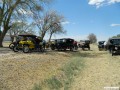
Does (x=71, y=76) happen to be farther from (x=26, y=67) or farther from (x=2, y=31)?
(x=2, y=31)

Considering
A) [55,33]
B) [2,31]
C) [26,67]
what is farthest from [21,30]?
[26,67]

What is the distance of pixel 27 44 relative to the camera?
109 ft

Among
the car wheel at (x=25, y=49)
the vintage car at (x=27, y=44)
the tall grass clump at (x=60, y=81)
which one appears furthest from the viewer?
the vintage car at (x=27, y=44)

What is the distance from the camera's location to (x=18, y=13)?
48.6m

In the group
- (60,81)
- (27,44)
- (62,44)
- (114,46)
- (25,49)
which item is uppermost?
(62,44)

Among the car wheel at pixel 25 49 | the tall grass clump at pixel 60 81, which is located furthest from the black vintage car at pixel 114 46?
the tall grass clump at pixel 60 81

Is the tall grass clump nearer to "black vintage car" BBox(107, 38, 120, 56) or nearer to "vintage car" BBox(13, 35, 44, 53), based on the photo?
"vintage car" BBox(13, 35, 44, 53)

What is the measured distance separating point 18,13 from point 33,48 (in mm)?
16049

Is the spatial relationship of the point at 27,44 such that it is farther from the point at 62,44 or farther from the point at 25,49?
the point at 62,44

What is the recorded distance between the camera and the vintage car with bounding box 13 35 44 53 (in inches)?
1294

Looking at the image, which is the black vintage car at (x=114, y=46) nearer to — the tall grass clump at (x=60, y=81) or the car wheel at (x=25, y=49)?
the car wheel at (x=25, y=49)

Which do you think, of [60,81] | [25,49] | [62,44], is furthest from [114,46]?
[60,81]

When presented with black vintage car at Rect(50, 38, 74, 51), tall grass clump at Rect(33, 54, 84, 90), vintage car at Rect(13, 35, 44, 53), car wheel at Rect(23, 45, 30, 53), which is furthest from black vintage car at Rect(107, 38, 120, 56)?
tall grass clump at Rect(33, 54, 84, 90)

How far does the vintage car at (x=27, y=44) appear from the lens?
32875mm
